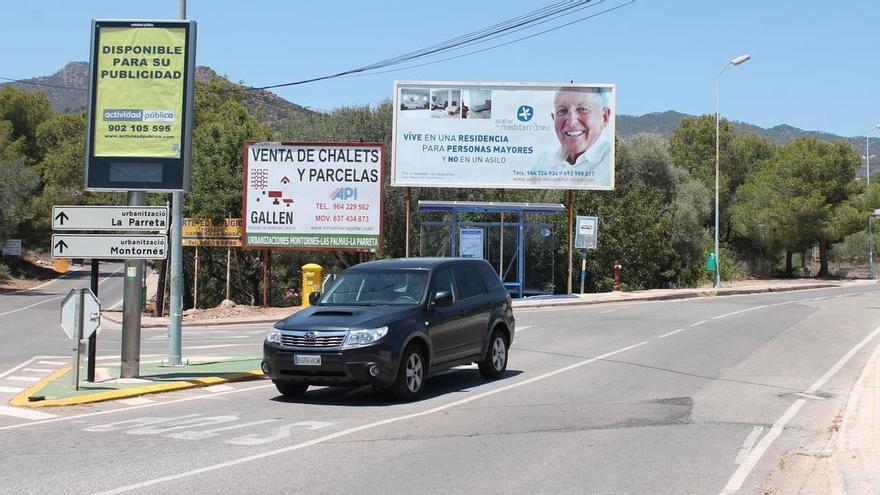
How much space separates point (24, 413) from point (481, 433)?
5616mm

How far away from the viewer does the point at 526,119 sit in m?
33.0

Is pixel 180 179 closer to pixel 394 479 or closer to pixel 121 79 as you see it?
pixel 121 79

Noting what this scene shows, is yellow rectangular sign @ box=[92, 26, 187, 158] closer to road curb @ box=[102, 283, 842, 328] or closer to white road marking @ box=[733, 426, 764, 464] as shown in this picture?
white road marking @ box=[733, 426, 764, 464]

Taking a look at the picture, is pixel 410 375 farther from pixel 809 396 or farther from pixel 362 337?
pixel 809 396

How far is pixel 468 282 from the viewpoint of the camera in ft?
44.8

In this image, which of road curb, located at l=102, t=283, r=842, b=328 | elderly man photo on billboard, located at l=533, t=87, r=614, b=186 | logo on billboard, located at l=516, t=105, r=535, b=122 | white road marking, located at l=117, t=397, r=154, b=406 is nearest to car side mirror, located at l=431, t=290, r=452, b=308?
white road marking, located at l=117, t=397, r=154, b=406

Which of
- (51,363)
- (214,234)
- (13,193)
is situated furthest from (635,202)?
(13,193)

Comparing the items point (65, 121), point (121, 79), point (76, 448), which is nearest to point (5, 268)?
point (65, 121)

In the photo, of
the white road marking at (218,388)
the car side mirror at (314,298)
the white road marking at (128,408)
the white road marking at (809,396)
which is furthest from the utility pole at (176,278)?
the white road marking at (809,396)

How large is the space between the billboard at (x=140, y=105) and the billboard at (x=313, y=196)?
17.0m

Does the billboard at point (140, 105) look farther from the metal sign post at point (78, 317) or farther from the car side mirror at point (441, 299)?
the car side mirror at point (441, 299)

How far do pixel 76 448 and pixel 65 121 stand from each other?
84336mm

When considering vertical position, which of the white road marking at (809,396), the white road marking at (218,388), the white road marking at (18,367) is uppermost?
the white road marking at (809,396)

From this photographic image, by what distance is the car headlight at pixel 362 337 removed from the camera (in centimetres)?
1109
